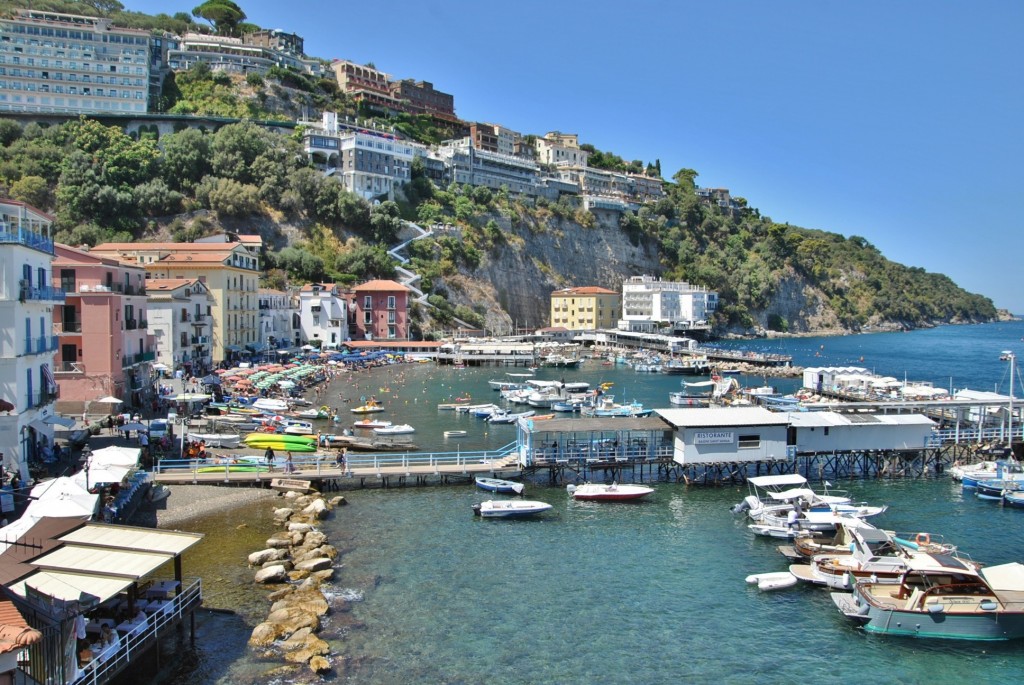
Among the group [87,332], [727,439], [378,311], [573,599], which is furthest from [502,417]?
[378,311]

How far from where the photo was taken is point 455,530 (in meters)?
30.2

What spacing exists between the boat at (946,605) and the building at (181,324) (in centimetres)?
4713

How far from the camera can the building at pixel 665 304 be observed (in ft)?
449

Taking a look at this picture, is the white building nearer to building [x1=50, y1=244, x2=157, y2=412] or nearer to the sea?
the sea

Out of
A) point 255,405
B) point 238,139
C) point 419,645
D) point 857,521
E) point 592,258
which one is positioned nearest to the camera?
point 419,645

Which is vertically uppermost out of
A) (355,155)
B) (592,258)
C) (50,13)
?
(50,13)

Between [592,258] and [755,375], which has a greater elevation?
[592,258]

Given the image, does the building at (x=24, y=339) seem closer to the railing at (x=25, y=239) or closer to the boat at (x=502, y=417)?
the railing at (x=25, y=239)

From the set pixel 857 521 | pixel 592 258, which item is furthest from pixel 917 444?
pixel 592 258

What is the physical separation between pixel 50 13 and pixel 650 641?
135850 mm

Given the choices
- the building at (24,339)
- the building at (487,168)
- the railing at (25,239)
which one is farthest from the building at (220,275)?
the building at (487,168)

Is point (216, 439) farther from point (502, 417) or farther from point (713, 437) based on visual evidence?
point (713, 437)

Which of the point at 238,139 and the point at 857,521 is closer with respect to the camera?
the point at 857,521

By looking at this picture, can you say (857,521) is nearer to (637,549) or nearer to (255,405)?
(637,549)
